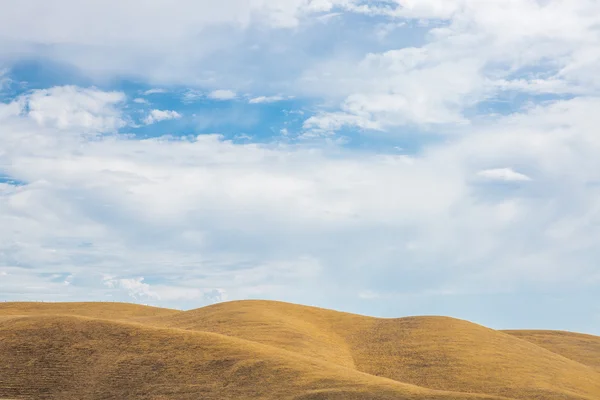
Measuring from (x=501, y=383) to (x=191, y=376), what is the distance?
90.7 feet

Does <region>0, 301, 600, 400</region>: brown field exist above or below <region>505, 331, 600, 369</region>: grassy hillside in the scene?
below

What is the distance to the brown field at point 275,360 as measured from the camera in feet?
171

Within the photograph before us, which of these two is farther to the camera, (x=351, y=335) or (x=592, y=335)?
(x=592, y=335)

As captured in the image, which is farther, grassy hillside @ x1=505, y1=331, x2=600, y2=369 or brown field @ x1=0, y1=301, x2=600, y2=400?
grassy hillside @ x1=505, y1=331, x2=600, y2=369

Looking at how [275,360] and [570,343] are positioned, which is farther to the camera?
[570,343]

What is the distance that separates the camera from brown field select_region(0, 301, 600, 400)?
52.0 metres

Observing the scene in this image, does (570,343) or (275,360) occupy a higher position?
(570,343)

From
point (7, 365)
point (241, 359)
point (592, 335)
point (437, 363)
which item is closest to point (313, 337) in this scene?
point (437, 363)

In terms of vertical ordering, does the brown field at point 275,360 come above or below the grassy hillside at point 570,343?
below

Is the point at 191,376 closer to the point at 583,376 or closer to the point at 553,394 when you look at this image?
the point at 553,394

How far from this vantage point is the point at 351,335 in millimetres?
82375

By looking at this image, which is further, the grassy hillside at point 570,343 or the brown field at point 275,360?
the grassy hillside at point 570,343

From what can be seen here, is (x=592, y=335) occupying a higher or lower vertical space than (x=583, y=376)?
higher

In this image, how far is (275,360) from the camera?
184ft
